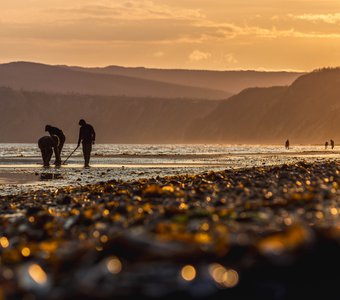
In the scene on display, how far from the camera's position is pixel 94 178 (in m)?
23.9

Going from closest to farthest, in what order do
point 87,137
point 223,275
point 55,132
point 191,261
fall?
point 223,275, point 191,261, point 87,137, point 55,132

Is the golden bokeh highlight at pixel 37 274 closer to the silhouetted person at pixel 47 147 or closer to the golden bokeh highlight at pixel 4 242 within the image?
the golden bokeh highlight at pixel 4 242

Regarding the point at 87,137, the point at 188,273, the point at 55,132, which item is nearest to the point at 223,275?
the point at 188,273

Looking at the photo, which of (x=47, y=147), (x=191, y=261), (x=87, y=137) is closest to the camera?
(x=191, y=261)

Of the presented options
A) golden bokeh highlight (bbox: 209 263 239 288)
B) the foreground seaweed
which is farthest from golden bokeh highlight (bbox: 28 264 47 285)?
golden bokeh highlight (bbox: 209 263 239 288)

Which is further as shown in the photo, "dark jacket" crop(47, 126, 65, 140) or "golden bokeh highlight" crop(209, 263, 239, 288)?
"dark jacket" crop(47, 126, 65, 140)

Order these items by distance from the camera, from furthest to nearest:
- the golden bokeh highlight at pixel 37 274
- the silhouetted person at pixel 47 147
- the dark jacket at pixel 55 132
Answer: the dark jacket at pixel 55 132 → the silhouetted person at pixel 47 147 → the golden bokeh highlight at pixel 37 274

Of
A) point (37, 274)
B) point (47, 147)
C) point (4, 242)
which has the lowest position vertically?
point (4, 242)

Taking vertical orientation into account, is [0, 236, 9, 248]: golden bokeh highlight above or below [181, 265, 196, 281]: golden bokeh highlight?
below

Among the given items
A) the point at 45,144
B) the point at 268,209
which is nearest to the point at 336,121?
the point at 45,144

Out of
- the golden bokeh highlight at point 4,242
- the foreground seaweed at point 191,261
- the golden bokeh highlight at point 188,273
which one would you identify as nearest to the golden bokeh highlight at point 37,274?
the foreground seaweed at point 191,261

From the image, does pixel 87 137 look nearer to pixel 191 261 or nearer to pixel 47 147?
pixel 47 147

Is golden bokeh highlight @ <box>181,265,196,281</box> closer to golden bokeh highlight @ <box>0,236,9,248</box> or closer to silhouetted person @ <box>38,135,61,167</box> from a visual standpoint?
golden bokeh highlight @ <box>0,236,9,248</box>

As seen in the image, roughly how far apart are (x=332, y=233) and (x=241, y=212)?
3493mm
